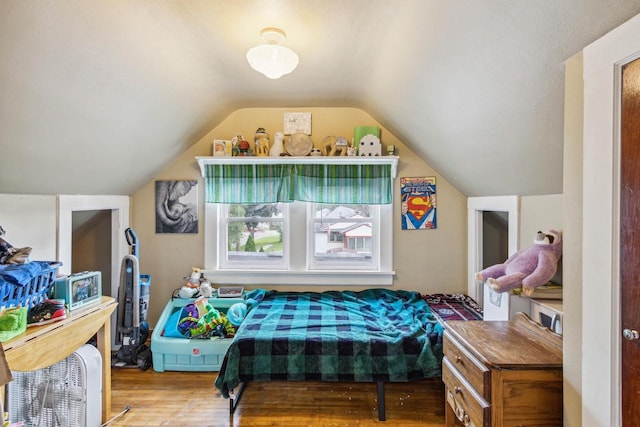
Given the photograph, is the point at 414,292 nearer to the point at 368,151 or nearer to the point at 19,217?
the point at 368,151

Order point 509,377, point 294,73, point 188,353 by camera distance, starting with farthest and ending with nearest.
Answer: point 188,353, point 294,73, point 509,377

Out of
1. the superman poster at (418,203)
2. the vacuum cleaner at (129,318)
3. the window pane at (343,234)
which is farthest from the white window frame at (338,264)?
the vacuum cleaner at (129,318)

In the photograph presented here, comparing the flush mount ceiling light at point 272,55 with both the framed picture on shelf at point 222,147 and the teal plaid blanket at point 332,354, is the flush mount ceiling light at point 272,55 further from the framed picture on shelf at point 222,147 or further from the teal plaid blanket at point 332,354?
the teal plaid blanket at point 332,354

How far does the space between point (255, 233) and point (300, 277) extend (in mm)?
632

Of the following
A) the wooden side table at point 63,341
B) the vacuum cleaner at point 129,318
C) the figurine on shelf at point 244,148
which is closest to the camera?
the wooden side table at point 63,341

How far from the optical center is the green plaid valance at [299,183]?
9.95 feet

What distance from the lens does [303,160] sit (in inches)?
116

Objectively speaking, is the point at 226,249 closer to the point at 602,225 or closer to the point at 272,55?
the point at 272,55

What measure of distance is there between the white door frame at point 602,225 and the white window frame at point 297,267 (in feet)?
6.90

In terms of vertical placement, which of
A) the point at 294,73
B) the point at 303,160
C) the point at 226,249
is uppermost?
the point at 294,73

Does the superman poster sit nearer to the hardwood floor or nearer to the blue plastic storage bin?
the hardwood floor

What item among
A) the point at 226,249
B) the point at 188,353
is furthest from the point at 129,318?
the point at 226,249

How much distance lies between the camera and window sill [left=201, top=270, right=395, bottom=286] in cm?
311

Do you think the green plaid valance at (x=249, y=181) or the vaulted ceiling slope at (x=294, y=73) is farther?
the green plaid valance at (x=249, y=181)
